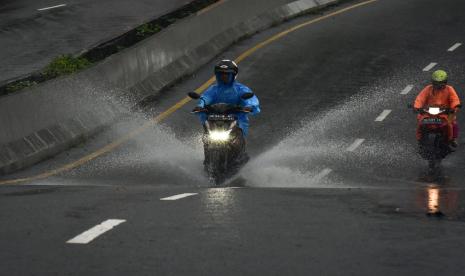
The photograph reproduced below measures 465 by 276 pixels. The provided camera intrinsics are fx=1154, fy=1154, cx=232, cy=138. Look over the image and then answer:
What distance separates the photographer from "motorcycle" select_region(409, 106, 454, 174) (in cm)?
1922

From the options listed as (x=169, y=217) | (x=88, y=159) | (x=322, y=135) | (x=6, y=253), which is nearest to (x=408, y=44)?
(x=322, y=135)

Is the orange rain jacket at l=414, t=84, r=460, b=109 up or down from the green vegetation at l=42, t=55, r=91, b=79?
down

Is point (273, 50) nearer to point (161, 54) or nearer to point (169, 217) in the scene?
point (161, 54)

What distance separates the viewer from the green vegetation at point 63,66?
24.5 m

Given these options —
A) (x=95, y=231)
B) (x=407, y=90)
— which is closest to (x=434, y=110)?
(x=407, y=90)

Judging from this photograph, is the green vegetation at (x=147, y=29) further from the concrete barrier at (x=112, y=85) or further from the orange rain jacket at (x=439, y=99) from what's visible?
the orange rain jacket at (x=439, y=99)

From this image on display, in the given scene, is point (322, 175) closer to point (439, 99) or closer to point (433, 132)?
point (433, 132)

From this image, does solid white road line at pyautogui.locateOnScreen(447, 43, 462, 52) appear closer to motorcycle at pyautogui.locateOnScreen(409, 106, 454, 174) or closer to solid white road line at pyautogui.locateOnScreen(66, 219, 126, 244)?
motorcycle at pyautogui.locateOnScreen(409, 106, 454, 174)

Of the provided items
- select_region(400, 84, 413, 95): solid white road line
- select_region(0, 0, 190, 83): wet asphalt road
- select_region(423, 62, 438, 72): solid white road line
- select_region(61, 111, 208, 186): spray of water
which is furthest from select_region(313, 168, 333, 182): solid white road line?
select_region(423, 62, 438, 72): solid white road line

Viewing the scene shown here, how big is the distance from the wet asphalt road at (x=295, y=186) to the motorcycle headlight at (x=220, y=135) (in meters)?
0.81

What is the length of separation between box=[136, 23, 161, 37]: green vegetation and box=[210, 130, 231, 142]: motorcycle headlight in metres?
12.5

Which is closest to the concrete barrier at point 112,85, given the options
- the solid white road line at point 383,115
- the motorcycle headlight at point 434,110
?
the solid white road line at point 383,115

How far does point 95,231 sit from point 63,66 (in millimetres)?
15089

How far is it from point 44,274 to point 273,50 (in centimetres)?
2340
